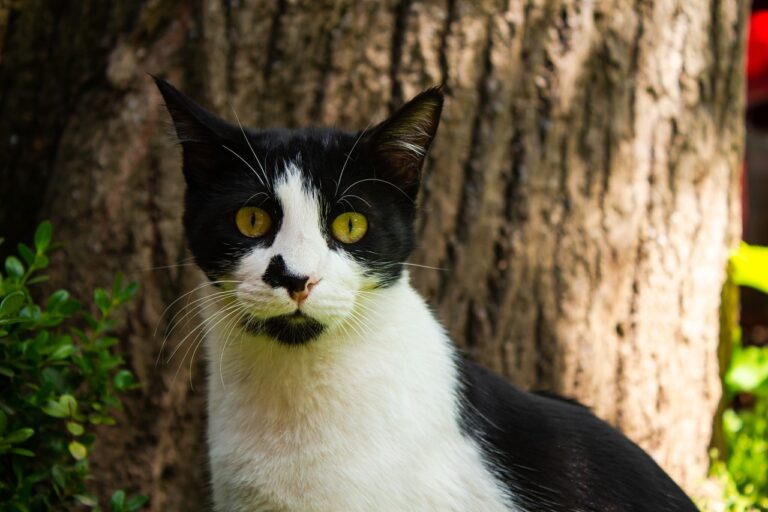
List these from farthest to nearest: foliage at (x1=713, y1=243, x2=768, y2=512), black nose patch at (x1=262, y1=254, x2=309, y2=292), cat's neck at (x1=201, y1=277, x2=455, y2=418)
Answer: foliage at (x1=713, y1=243, x2=768, y2=512) → cat's neck at (x1=201, y1=277, x2=455, y2=418) → black nose patch at (x1=262, y1=254, x2=309, y2=292)

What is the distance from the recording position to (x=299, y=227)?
6.15 feet

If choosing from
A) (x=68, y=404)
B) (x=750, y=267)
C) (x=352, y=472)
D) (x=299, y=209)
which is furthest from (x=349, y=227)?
(x=750, y=267)

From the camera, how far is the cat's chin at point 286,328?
6.30 feet

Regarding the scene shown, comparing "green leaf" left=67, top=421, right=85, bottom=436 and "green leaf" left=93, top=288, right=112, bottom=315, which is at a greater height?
"green leaf" left=93, top=288, right=112, bottom=315

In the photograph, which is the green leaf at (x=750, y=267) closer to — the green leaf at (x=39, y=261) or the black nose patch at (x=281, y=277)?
the black nose patch at (x=281, y=277)

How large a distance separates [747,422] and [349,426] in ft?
8.14

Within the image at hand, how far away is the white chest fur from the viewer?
1896 mm

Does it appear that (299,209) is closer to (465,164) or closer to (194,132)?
(194,132)

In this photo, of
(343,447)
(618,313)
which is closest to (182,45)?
(343,447)

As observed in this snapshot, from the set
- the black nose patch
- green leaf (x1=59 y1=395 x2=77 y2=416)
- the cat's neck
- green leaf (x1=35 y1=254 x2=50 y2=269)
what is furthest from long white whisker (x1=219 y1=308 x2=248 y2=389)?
green leaf (x1=35 y1=254 x2=50 y2=269)

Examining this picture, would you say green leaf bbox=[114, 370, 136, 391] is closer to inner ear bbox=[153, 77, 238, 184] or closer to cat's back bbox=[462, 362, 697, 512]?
inner ear bbox=[153, 77, 238, 184]

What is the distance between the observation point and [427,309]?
224 centimetres

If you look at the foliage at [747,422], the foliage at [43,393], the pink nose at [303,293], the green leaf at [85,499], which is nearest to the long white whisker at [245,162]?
the pink nose at [303,293]

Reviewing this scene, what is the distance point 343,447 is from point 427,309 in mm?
486
